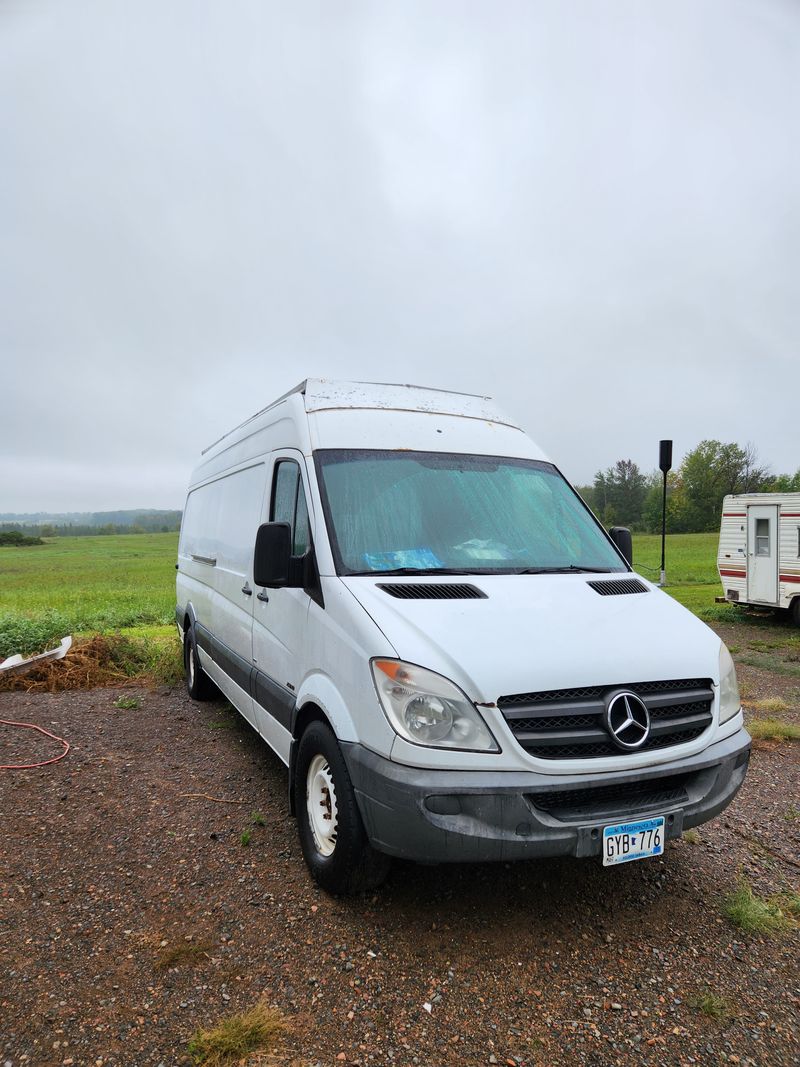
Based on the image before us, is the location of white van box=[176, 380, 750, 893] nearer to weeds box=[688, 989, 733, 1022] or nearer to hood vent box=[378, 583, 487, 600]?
hood vent box=[378, 583, 487, 600]

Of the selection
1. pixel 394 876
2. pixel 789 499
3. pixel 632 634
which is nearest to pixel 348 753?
pixel 394 876

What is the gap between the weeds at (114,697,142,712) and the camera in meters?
7.37

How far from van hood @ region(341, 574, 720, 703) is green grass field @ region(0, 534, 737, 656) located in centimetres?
851

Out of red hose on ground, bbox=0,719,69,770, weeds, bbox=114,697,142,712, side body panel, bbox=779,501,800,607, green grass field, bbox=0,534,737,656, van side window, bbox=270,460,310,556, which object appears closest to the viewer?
van side window, bbox=270,460,310,556

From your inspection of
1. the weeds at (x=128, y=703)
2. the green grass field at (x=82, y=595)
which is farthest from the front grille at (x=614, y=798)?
the green grass field at (x=82, y=595)

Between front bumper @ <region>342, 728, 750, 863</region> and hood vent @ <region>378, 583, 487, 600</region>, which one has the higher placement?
hood vent @ <region>378, 583, 487, 600</region>

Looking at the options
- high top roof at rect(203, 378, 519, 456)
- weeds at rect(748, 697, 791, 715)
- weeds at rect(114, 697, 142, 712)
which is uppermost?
high top roof at rect(203, 378, 519, 456)

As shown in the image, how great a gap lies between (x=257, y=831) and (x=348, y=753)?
1564 millimetres

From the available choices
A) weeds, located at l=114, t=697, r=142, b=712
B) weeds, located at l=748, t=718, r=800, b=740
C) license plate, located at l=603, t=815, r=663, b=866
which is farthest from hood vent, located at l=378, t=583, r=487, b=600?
weeds, located at l=114, t=697, r=142, b=712

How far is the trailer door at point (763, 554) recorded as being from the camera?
13508 mm

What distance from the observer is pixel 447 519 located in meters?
3.89

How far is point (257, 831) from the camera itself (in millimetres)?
4203

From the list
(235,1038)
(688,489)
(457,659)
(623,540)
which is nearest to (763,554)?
(623,540)

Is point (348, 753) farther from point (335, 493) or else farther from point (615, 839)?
point (335, 493)
